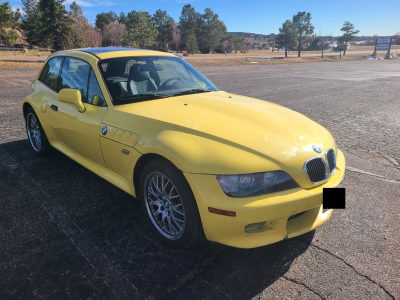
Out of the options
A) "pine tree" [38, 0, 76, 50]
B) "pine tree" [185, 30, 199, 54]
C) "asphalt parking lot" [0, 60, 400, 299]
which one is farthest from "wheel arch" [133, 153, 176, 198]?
"pine tree" [185, 30, 199, 54]

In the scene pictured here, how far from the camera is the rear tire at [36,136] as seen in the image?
4428 millimetres

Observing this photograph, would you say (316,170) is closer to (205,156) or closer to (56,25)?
(205,156)

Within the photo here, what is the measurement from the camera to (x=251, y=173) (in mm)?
2215

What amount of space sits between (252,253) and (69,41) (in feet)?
144

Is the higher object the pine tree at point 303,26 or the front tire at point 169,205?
the pine tree at point 303,26

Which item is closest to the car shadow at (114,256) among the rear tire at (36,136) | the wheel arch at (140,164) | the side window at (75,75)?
the wheel arch at (140,164)

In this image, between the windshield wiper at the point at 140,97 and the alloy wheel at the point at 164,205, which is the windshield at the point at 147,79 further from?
the alloy wheel at the point at 164,205

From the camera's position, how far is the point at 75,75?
3758 mm

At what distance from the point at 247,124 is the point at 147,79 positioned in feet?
4.77

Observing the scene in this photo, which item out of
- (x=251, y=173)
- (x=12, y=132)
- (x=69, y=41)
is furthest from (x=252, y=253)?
(x=69, y=41)

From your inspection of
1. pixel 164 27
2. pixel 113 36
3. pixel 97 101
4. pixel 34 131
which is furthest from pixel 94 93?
pixel 164 27

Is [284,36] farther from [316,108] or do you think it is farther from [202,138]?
[202,138]

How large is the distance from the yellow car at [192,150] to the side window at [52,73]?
0.73 feet

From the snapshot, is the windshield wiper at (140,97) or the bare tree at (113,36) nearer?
the windshield wiper at (140,97)
